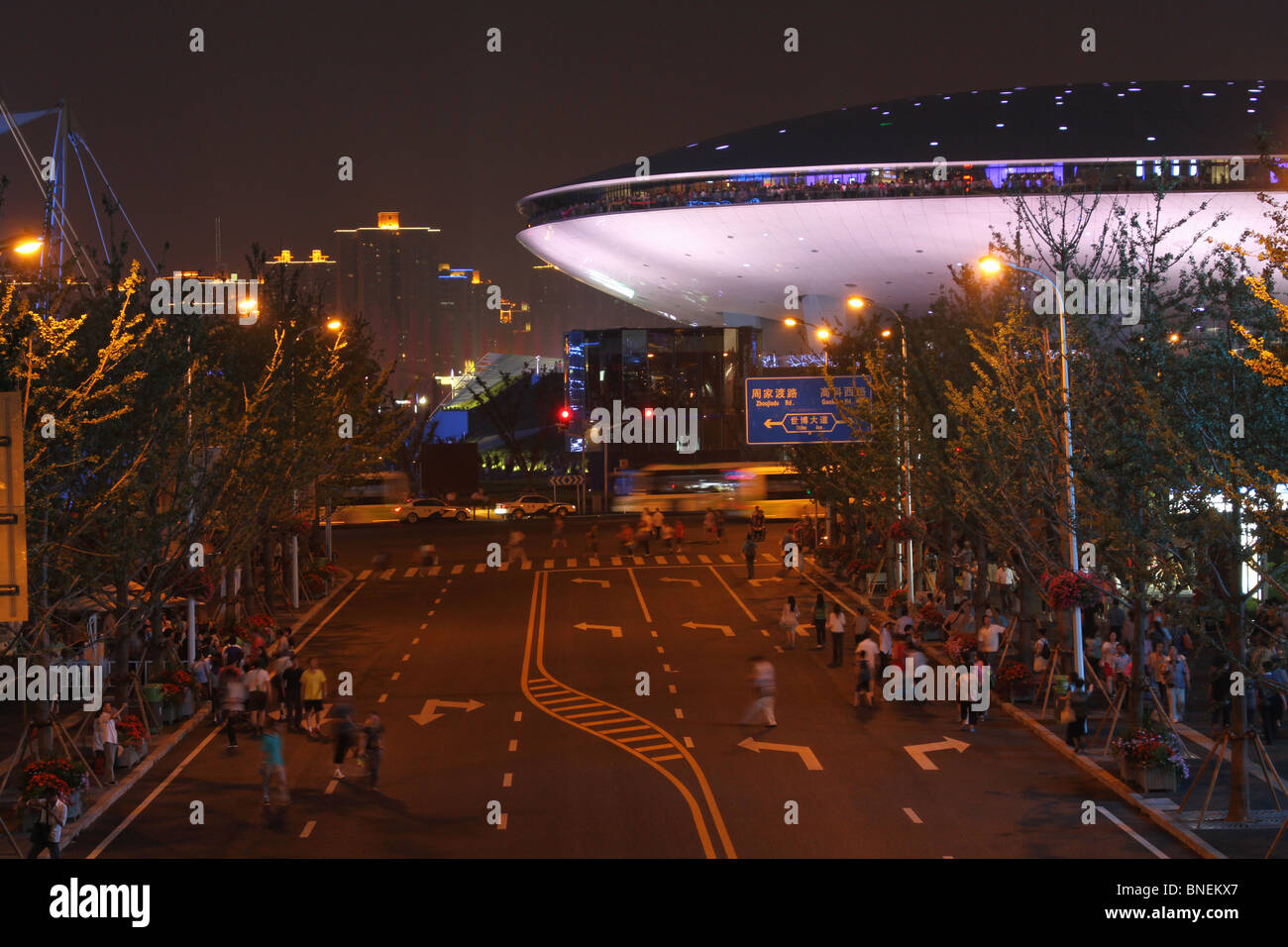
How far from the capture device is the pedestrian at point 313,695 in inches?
969

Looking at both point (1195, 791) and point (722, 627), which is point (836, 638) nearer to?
point (722, 627)

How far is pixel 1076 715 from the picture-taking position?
73.6 feet

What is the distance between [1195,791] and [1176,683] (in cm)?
478

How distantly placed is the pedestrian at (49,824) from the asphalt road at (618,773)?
472 millimetres

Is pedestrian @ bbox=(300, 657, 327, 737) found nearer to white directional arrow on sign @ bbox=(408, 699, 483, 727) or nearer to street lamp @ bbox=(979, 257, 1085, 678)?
white directional arrow on sign @ bbox=(408, 699, 483, 727)

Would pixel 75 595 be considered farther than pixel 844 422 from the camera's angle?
No

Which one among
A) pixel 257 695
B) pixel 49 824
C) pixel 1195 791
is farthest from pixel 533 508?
pixel 49 824

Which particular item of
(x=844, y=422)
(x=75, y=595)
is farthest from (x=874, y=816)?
(x=844, y=422)

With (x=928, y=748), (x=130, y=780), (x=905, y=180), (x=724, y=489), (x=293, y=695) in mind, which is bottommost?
(x=928, y=748)

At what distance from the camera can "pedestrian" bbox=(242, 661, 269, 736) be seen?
81.1 ft

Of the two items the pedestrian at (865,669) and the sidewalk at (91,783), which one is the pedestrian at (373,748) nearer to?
the sidewalk at (91,783)

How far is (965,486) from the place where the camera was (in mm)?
28531

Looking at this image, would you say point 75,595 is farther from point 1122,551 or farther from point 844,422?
point 844,422

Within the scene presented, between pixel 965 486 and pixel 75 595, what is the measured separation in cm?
1743
